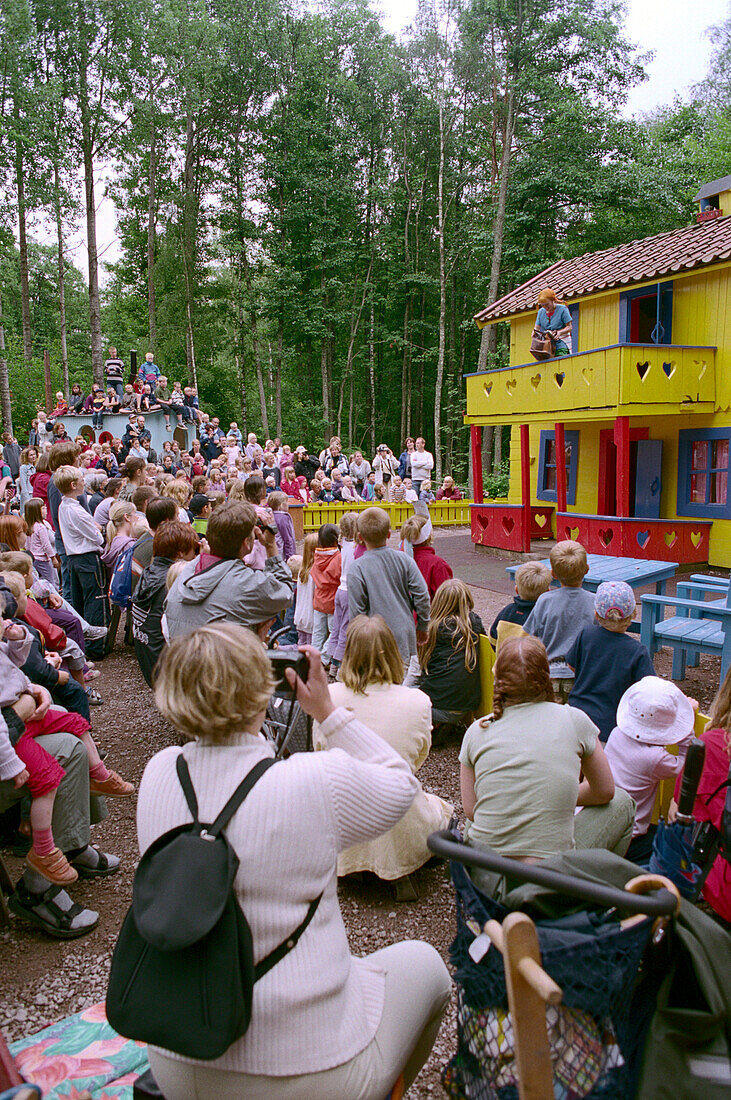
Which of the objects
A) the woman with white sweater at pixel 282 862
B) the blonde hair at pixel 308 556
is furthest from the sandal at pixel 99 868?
the blonde hair at pixel 308 556

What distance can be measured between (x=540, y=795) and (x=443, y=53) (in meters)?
34.6

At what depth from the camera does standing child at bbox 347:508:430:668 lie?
17.0 ft

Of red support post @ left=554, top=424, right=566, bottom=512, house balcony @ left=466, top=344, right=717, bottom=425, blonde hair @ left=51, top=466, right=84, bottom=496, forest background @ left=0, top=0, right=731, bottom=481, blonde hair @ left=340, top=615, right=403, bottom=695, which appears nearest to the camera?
blonde hair @ left=340, top=615, right=403, bottom=695

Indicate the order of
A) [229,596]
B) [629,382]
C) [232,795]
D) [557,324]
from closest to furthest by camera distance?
1. [232,795]
2. [229,596]
3. [629,382]
4. [557,324]

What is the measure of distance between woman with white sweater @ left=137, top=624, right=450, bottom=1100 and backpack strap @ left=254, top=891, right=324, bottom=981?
13 mm

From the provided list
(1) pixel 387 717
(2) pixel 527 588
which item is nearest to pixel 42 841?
(1) pixel 387 717

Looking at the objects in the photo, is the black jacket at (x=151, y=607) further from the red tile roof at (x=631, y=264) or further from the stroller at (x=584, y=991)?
the red tile roof at (x=631, y=264)

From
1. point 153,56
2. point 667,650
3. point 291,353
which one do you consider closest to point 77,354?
point 291,353

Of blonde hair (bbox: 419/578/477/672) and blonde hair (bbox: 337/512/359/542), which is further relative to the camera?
blonde hair (bbox: 337/512/359/542)

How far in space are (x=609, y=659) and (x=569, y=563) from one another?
3.10 feet

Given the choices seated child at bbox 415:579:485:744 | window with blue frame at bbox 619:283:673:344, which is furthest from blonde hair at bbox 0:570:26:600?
window with blue frame at bbox 619:283:673:344

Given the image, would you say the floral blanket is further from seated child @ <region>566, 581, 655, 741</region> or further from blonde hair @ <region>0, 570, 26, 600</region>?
seated child @ <region>566, 581, 655, 741</region>

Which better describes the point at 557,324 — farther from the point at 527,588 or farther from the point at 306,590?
the point at 527,588

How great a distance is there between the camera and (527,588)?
5016mm
